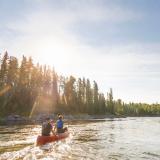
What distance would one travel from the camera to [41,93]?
107 meters

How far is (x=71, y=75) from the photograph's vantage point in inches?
5017

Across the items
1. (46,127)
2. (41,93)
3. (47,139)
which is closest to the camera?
(47,139)

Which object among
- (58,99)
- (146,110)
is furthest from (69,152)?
(146,110)

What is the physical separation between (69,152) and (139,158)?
571 cm

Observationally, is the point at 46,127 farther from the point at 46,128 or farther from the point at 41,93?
the point at 41,93

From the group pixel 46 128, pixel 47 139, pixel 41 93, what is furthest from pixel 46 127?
pixel 41 93

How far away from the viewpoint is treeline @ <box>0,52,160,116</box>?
85.4 meters

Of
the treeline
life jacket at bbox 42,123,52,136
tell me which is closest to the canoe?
life jacket at bbox 42,123,52,136

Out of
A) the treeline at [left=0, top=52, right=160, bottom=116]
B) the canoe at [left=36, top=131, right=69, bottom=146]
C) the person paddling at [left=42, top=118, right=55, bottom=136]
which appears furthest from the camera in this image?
the treeline at [left=0, top=52, right=160, bottom=116]

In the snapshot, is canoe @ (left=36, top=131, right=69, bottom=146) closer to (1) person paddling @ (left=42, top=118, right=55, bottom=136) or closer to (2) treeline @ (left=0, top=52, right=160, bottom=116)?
(1) person paddling @ (left=42, top=118, right=55, bottom=136)

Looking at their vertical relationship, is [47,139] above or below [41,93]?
below

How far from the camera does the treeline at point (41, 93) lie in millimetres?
85438

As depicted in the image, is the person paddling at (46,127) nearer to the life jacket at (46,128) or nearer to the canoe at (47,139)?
the life jacket at (46,128)

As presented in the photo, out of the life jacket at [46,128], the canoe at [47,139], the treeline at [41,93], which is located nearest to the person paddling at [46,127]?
the life jacket at [46,128]
